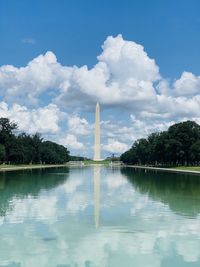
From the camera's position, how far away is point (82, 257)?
10320 mm

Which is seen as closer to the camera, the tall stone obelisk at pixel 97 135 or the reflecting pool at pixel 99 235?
the reflecting pool at pixel 99 235

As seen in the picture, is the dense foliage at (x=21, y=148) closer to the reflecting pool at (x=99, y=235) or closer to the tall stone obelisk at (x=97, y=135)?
the tall stone obelisk at (x=97, y=135)

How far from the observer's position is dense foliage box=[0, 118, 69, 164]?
3932 inches

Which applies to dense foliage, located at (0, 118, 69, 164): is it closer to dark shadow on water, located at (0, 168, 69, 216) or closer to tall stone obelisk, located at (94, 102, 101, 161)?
tall stone obelisk, located at (94, 102, 101, 161)

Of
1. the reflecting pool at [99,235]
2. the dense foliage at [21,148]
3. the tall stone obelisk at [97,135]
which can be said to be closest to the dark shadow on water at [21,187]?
the reflecting pool at [99,235]

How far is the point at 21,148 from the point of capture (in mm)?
104312

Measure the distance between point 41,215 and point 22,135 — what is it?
390ft

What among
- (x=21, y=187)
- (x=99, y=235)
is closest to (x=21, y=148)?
(x=21, y=187)

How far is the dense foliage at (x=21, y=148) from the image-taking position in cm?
9987

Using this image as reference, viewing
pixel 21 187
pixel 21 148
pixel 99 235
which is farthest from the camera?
pixel 21 148

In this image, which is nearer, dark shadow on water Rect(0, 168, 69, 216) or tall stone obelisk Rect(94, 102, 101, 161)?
dark shadow on water Rect(0, 168, 69, 216)

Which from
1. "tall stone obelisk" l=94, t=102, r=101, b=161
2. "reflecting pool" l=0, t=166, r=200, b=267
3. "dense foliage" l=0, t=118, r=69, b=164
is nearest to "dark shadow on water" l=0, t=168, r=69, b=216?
"reflecting pool" l=0, t=166, r=200, b=267

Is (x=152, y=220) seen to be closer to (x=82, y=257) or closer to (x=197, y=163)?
(x=82, y=257)

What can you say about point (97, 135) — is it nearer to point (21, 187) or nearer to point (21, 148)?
point (21, 148)
